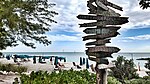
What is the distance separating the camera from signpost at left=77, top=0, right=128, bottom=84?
7.59 metres

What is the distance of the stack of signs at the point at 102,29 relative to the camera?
24.9ft

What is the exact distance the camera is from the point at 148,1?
10406mm

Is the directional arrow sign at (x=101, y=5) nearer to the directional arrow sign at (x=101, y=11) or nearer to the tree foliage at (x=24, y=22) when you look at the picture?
the directional arrow sign at (x=101, y=11)

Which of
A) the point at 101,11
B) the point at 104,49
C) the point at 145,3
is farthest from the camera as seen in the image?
the point at 145,3

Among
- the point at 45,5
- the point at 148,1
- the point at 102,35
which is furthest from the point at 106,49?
the point at 45,5

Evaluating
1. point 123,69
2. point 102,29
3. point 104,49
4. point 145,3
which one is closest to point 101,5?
point 102,29

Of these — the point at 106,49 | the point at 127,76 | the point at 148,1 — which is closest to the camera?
the point at 106,49

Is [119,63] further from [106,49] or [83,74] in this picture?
[106,49]

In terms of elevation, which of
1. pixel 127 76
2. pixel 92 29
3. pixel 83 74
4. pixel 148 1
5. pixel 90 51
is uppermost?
pixel 148 1

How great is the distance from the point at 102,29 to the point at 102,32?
75 millimetres

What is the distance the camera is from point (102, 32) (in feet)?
25.0

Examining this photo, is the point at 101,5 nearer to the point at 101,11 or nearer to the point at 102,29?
the point at 101,11

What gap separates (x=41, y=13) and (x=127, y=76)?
25.5 ft

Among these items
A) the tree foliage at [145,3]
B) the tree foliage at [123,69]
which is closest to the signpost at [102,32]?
the tree foliage at [145,3]
